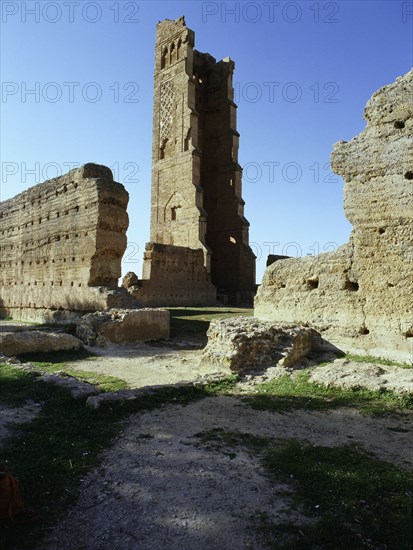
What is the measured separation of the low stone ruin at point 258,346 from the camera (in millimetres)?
6789

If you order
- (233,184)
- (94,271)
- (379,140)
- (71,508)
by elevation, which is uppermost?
(233,184)

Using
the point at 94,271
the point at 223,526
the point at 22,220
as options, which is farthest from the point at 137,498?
the point at 22,220

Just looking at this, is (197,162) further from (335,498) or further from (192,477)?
(335,498)

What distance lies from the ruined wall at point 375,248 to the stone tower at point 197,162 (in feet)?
59.0

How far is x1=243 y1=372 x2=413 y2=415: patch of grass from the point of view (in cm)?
485

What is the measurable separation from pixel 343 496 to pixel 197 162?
86.1ft

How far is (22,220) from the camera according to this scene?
56.0ft

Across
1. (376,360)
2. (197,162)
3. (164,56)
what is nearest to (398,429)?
(376,360)

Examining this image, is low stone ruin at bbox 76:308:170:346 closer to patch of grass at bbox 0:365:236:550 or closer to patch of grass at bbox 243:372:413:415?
patch of grass at bbox 0:365:236:550

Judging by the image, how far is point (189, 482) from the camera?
3.03 m

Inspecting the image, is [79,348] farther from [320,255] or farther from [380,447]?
[380,447]

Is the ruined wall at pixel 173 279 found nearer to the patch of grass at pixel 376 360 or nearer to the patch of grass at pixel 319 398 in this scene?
the patch of grass at pixel 376 360

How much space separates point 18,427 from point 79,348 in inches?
216

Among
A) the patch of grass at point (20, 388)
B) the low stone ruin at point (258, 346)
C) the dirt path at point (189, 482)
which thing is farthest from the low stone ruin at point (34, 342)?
the dirt path at point (189, 482)
